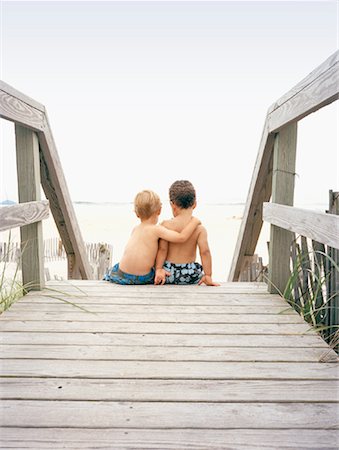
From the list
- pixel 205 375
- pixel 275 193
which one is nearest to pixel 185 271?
pixel 275 193

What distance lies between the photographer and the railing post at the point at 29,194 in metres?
3.14

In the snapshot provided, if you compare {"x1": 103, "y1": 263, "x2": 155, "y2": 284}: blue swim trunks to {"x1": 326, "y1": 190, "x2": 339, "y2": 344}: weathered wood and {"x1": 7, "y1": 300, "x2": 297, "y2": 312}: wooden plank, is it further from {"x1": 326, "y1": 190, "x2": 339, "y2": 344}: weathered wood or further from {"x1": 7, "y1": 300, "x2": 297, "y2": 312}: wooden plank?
{"x1": 326, "y1": 190, "x2": 339, "y2": 344}: weathered wood

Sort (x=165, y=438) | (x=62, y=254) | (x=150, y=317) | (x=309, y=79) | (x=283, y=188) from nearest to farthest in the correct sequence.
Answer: (x=165, y=438) → (x=309, y=79) → (x=150, y=317) → (x=283, y=188) → (x=62, y=254)

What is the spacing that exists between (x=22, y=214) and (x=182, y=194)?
1331 millimetres

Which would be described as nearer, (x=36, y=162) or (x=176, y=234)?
(x=36, y=162)

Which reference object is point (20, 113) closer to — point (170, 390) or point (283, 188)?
point (283, 188)

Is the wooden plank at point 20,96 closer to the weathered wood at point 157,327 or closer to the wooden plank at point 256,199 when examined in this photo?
the weathered wood at point 157,327

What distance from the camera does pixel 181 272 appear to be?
3.74m

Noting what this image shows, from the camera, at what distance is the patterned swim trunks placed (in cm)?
374

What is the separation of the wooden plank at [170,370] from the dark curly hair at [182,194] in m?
1.90

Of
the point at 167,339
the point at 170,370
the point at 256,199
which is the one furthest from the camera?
the point at 256,199

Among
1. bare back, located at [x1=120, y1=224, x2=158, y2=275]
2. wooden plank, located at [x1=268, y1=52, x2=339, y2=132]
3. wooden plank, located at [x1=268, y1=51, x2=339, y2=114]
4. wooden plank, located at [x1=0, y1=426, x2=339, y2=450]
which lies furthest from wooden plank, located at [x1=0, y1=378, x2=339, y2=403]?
bare back, located at [x1=120, y1=224, x2=158, y2=275]

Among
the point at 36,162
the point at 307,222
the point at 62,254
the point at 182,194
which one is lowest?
the point at 62,254

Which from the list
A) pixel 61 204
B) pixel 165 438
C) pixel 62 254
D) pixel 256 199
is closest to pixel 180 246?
pixel 256 199
